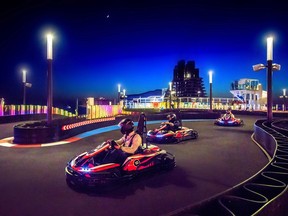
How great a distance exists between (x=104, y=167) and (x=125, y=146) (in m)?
0.96

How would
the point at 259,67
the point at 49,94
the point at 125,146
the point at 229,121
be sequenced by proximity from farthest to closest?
the point at 229,121 → the point at 259,67 → the point at 49,94 → the point at 125,146

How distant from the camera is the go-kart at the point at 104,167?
181 inches

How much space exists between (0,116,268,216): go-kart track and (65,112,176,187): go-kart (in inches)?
7.0

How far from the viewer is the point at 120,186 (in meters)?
4.89

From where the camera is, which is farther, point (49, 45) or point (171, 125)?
point (171, 125)

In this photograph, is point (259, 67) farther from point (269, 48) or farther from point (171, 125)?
point (171, 125)

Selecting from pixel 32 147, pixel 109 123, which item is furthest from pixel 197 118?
pixel 32 147

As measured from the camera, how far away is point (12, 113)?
20453 millimetres

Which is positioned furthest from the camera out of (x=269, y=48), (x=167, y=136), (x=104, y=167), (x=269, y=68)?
(x=269, y=68)

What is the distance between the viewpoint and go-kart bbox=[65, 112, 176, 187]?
4.59 m

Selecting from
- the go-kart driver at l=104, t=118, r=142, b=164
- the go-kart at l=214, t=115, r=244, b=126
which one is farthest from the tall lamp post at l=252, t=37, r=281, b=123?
the go-kart driver at l=104, t=118, r=142, b=164

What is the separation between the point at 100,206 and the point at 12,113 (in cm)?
1921

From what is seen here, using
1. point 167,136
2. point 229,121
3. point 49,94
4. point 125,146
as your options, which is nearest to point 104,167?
point 125,146

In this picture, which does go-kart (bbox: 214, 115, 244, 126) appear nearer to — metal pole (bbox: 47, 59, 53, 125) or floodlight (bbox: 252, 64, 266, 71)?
floodlight (bbox: 252, 64, 266, 71)
